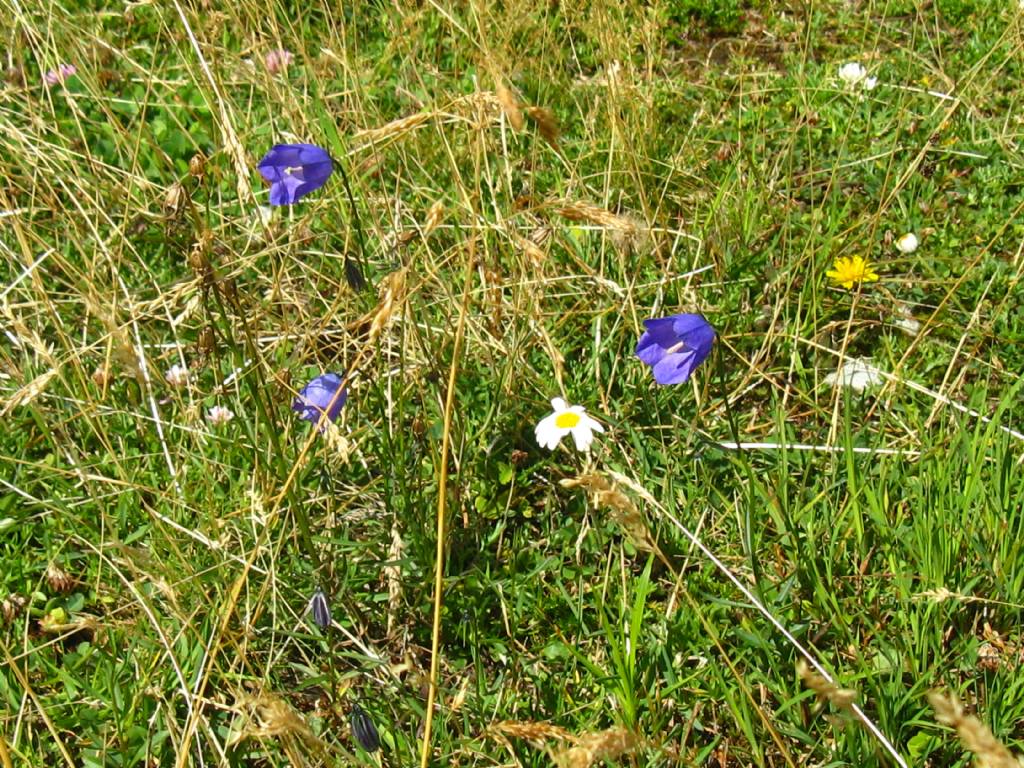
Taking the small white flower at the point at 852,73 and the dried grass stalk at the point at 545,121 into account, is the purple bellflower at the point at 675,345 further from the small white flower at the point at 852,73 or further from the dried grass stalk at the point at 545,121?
the small white flower at the point at 852,73

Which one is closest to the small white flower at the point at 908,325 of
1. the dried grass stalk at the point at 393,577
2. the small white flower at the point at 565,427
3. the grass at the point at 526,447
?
the grass at the point at 526,447

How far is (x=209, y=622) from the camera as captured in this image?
1.99 metres

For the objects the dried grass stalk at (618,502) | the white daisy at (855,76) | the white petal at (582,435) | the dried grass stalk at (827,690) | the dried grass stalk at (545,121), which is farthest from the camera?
the white daisy at (855,76)

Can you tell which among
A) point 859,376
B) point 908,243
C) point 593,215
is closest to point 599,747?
point 593,215

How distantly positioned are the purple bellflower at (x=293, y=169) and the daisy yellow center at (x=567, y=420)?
2.05 ft

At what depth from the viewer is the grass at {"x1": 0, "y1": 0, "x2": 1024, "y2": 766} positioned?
69.9 inches

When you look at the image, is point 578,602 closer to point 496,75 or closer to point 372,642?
point 372,642

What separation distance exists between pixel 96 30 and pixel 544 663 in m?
2.27

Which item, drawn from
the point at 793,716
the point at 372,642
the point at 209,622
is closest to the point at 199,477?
the point at 209,622

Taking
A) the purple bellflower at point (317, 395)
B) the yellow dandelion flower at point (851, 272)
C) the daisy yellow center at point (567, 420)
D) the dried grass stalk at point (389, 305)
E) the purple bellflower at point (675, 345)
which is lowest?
the yellow dandelion flower at point (851, 272)

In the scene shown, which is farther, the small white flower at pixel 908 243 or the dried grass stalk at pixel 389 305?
the small white flower at pixel 908 243

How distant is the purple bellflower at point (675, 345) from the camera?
1854 mm

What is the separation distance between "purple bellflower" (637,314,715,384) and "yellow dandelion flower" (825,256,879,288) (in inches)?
27.9

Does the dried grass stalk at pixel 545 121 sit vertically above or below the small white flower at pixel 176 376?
above
